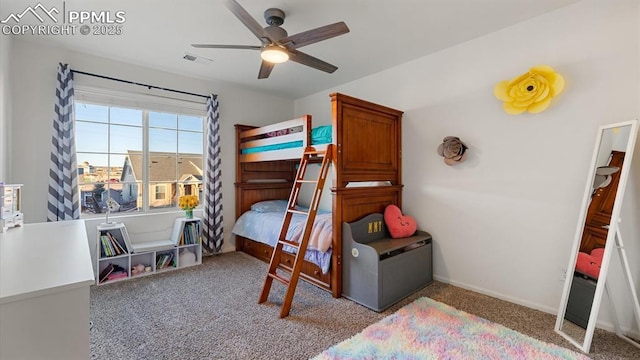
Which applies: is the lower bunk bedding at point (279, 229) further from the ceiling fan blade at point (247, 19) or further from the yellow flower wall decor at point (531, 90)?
the yellow flower wall decor at point (531, 90)

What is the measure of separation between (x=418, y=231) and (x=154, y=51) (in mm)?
3663

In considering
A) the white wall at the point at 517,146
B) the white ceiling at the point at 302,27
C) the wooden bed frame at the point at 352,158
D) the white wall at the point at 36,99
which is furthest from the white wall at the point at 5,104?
the white wall at the point at 517,146

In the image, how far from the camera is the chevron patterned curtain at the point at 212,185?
13.1ft

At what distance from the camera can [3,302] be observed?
2.48ft

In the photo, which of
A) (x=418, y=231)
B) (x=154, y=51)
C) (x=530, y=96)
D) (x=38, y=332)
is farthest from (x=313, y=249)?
(x=154, y=51)

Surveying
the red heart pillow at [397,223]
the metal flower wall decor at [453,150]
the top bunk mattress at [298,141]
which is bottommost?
the red heart pillow at [397,223]

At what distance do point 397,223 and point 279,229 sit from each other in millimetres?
1437

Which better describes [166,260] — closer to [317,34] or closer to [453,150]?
[317,34]

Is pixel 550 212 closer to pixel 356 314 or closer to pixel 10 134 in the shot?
pixel 356 314

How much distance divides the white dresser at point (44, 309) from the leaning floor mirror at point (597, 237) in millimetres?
2820

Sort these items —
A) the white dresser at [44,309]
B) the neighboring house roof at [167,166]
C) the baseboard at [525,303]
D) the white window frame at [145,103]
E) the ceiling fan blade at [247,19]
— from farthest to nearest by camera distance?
the neighboring house roof at [167,166] → the white window frame at [145,103] → the baseboard at [525,303] → the ceiling fan blade at [247,19] → the white dresser at [44,309]

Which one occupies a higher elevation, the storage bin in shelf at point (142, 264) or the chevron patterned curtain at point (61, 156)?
the chevron patterned curtain at point (61, 156)

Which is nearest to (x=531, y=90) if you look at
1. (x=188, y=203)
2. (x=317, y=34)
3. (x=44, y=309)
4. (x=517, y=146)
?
(x=517, y=146)

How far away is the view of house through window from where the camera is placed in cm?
332
